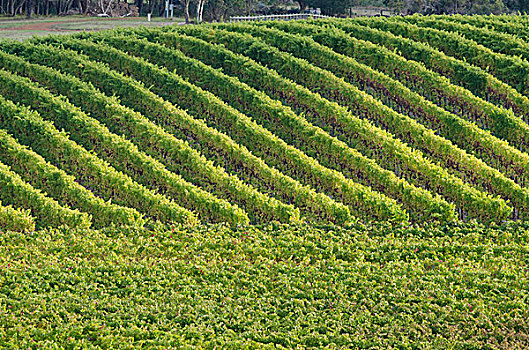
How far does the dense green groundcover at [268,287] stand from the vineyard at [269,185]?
37 millimetres

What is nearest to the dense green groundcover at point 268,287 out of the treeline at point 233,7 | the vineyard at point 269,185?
the vineyard at point 269,185

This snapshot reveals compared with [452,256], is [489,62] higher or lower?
higher

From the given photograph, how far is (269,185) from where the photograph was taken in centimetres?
1280

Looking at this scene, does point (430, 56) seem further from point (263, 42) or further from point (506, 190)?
point (506, 190)

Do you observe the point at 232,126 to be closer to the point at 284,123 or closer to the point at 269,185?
the point at 284,123

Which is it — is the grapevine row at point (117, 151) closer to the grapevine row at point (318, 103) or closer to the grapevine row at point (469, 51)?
the grapevine row at point (318, 103)

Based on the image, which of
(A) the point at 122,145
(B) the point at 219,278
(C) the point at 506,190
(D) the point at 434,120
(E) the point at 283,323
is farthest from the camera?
(D) the point at 434,120

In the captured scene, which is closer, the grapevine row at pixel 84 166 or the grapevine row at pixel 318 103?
the grapevine row at pixel 84 166

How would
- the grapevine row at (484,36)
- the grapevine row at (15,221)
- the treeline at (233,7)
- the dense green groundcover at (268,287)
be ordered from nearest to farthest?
the dense green groundcover at (268,287) → the grapevine row at (15,221) → the grapevine row at (484,36) → the treeline at (233,7)

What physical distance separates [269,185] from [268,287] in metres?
4.20

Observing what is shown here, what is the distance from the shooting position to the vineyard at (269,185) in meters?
7.98

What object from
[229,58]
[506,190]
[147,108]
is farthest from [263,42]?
[506,190]

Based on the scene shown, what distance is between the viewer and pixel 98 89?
15805mm

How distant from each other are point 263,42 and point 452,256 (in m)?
10.6
